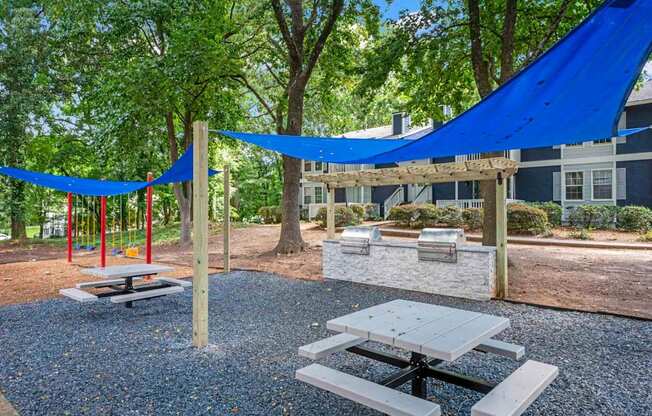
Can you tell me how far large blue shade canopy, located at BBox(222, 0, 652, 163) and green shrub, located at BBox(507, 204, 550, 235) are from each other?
10234mm

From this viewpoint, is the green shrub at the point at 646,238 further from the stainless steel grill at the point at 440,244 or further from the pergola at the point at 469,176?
the stainless steel grill at the point at 440,244

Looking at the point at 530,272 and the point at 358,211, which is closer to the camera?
the point at 530,272

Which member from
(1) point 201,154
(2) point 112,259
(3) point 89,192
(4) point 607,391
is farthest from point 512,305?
(2) point 112,259

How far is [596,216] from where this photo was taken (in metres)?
13.1

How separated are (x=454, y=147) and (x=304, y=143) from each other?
1.99 meters

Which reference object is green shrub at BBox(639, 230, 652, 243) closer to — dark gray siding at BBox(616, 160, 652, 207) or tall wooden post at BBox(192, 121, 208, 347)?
dark gray siding at BBox(616, 160, 652, 207)

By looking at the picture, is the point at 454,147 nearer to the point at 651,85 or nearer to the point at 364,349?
the point at 364,349

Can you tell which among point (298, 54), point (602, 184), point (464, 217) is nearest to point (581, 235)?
point (464, 217)

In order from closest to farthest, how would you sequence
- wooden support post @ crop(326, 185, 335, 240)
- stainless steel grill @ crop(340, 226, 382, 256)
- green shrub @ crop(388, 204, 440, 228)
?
stainless steel grill @ crop(340, 226, 382, 256), wooden support post @ crop(326, 185, 335, 240), green shrub @ crop(388, 204, 440, 228)

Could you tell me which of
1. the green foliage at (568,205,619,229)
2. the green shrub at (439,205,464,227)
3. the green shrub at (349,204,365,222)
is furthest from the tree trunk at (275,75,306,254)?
the green foliage at (568,205,619,229)

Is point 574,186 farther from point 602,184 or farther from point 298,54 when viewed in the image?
point 298,54

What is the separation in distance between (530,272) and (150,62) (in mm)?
8567

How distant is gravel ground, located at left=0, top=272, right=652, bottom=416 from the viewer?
2545 mm

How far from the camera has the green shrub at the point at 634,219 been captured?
12.3 meters
